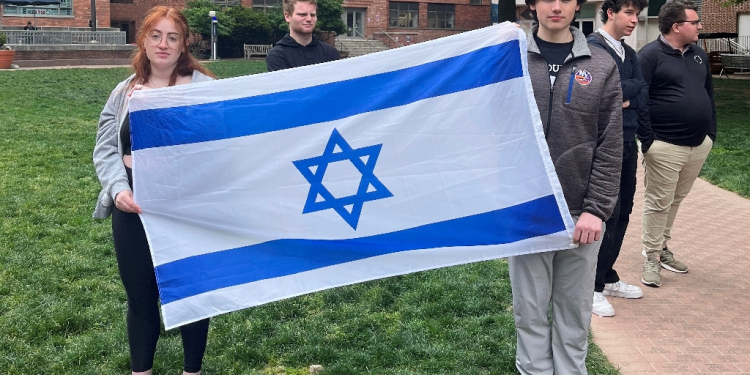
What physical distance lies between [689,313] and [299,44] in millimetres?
3359

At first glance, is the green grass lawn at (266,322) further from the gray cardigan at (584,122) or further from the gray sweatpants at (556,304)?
the gray cardigan at (584,122)

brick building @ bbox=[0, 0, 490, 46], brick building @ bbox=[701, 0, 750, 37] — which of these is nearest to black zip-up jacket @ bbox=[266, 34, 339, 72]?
brick building @ bbox=[701, 0, 750, 37]

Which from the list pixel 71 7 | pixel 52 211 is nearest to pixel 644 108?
pixel 52 211

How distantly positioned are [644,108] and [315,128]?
2674 millimetres

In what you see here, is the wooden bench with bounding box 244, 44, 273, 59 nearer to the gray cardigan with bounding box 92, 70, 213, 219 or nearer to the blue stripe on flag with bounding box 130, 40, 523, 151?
the gray cardigan with bounding box 92, 70, 213, 219

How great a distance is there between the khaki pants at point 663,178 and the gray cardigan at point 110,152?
412cm

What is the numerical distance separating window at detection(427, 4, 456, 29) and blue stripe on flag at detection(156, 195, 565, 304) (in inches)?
2386

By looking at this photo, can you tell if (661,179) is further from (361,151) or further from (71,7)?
(71,7)

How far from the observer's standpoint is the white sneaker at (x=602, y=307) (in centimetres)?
569

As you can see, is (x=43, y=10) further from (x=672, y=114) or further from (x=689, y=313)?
(x=689, y=313)

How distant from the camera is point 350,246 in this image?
3.96 m

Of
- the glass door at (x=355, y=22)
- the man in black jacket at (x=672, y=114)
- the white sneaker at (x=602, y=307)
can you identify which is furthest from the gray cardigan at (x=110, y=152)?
the glass door at (x=355, y=22)

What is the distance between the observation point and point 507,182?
12.9ft

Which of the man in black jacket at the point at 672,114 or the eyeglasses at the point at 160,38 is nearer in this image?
the eyeglasses at the point at 160,38
